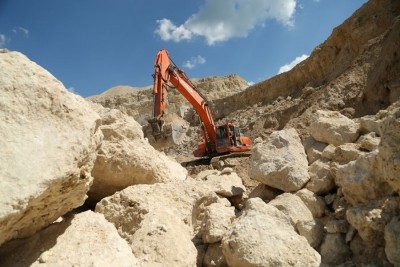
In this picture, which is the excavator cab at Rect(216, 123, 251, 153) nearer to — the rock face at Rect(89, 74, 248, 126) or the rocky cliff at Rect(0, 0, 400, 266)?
the rocky cliff at Rect(0, 0, 400, 266)

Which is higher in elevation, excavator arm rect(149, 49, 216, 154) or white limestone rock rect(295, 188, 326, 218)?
excavator arm rect(149, 49, 216, 154)

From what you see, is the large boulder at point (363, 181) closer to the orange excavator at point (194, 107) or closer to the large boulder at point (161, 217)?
the large boulder at point (161, 217)

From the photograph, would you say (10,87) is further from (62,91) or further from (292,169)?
(292,169)

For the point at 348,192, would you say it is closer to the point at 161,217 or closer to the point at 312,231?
the point at 312,231

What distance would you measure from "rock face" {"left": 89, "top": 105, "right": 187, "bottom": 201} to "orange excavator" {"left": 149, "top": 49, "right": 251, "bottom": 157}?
616 centimetres

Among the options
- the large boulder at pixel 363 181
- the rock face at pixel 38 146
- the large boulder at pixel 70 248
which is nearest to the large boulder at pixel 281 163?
the large boulder at pixel 363 181

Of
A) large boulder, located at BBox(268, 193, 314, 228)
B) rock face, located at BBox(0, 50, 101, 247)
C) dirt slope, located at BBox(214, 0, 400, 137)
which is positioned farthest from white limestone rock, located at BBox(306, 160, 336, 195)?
dirt slope, located at BBox(214, 0, 400, 137)

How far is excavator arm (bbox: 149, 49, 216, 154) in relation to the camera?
10.6 metres

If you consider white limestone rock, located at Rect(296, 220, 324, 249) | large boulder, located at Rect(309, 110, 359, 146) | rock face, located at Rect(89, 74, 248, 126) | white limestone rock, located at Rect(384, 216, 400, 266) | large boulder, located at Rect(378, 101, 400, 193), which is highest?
rock face, located at Rect(89, 74, 248, 126)

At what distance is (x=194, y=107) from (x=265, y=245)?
10279 mm

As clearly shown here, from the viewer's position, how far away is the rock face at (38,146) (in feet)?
6.50

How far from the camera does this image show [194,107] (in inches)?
513

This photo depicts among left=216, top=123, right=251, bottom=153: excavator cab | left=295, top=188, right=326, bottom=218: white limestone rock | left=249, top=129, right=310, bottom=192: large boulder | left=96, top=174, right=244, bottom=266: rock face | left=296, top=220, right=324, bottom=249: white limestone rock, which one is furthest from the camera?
left=216, top=123, right=251, bottom=153: excavator cab

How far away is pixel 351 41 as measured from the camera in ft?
57.9
